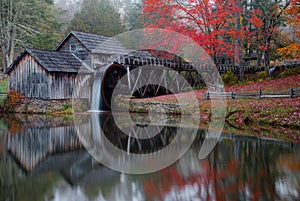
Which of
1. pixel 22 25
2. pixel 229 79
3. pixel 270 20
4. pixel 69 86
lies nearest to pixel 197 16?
pixel 229 79

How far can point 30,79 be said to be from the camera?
1065 inches

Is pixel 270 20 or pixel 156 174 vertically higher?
pixel 270 20

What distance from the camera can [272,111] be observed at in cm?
1853

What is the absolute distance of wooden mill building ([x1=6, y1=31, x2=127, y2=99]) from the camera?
86.6 feet

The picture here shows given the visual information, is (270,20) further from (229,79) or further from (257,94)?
(257,94)

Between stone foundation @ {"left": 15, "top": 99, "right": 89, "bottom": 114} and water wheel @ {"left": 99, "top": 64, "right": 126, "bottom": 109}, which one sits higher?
water wheel @ {"left": 99, "top": 64, "right": 126, "bottom": 109}

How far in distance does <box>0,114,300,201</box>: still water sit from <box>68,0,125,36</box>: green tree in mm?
26501

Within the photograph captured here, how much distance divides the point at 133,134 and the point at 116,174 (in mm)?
7292

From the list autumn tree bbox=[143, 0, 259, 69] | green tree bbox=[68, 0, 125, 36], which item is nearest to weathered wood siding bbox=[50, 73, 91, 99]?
autumn tree bbox=[143, 0, 259, 69]

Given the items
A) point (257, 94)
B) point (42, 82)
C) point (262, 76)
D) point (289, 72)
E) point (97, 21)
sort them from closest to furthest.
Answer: point (257, 94) < point (42, 82) < point (289, 72) < point (262, 76) < point (97, 21)

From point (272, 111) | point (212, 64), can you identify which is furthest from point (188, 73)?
point (272, 111)

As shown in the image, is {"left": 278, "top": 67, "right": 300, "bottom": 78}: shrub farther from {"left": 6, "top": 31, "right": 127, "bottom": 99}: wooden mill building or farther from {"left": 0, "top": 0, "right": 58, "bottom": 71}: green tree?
{"left": 0, "top": 0, "right": 58, "bottom": 71}: green tree

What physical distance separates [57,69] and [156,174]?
60.5 feet

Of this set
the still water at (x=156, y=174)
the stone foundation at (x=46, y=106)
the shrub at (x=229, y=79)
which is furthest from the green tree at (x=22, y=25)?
the still water at (x=156, y=174)
